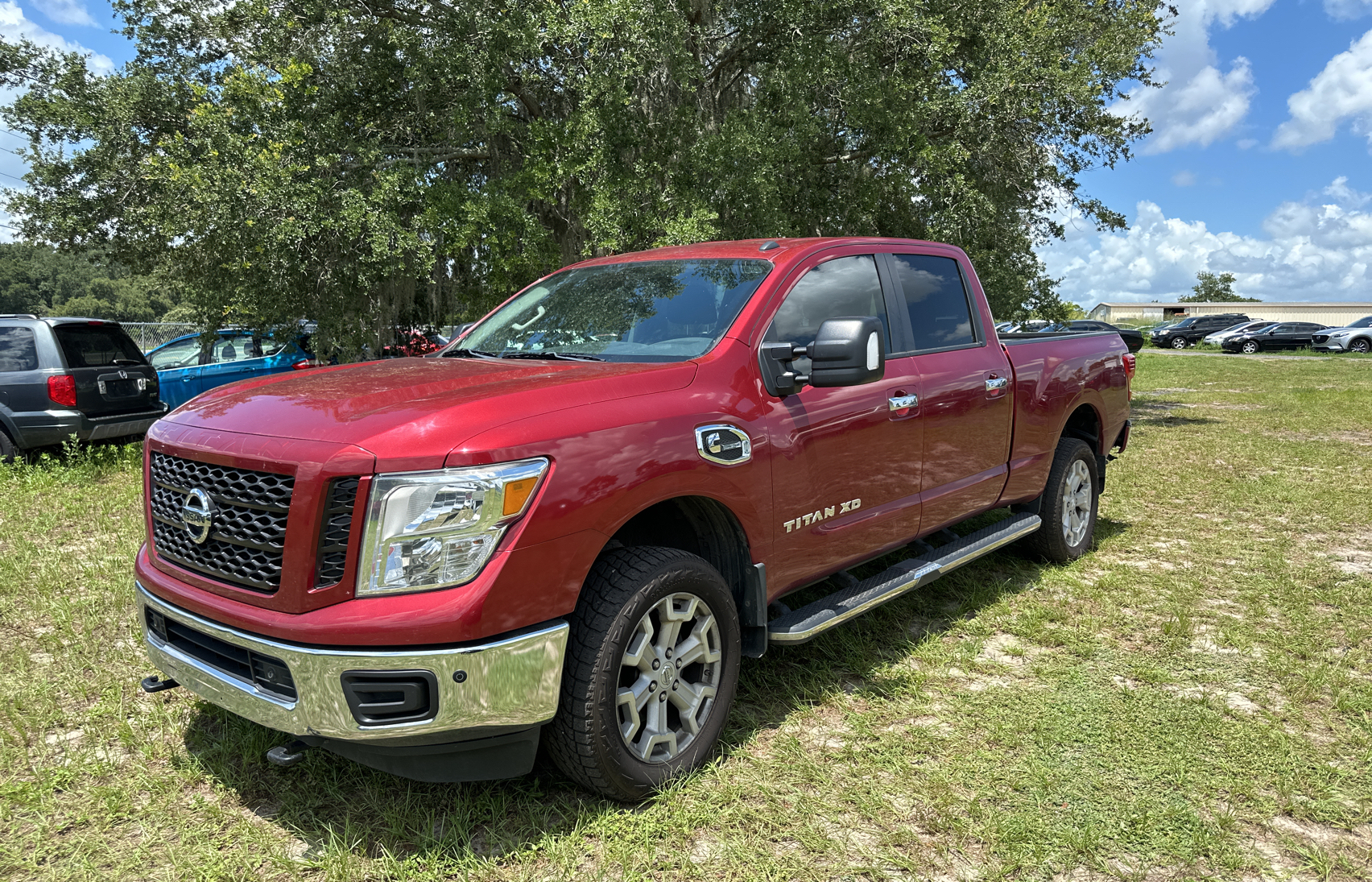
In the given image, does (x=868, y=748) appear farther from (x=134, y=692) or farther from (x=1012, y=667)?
(x=134, y=692)

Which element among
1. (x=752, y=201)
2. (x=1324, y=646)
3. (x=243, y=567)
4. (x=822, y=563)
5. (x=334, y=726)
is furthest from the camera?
(x=752, y=201)

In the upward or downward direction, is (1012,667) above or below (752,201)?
below

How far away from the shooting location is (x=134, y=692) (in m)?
3.87

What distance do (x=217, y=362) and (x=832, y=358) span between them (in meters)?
12.7

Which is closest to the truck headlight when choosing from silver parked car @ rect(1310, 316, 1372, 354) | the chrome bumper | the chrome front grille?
the chrome bumper

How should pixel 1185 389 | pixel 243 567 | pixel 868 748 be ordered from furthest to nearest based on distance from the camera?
pixel 1185 389 → pixel 868 748 → pixel 243 567

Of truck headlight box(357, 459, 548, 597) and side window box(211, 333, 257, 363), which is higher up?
side window box(211, 333, 257, 363)

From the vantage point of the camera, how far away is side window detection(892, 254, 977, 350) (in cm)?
450

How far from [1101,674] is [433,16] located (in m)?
11.0

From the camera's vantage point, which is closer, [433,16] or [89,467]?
[89,467]

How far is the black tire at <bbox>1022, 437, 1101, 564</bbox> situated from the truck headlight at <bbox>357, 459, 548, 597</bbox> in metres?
4.10

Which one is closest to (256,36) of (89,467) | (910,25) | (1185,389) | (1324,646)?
(89,467)

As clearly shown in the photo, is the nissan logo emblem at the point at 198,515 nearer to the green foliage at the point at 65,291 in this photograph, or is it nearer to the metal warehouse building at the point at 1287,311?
the green foliage at the point at 65,291

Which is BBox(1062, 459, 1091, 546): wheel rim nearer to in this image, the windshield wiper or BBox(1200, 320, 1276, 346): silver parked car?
the windshield wiper
